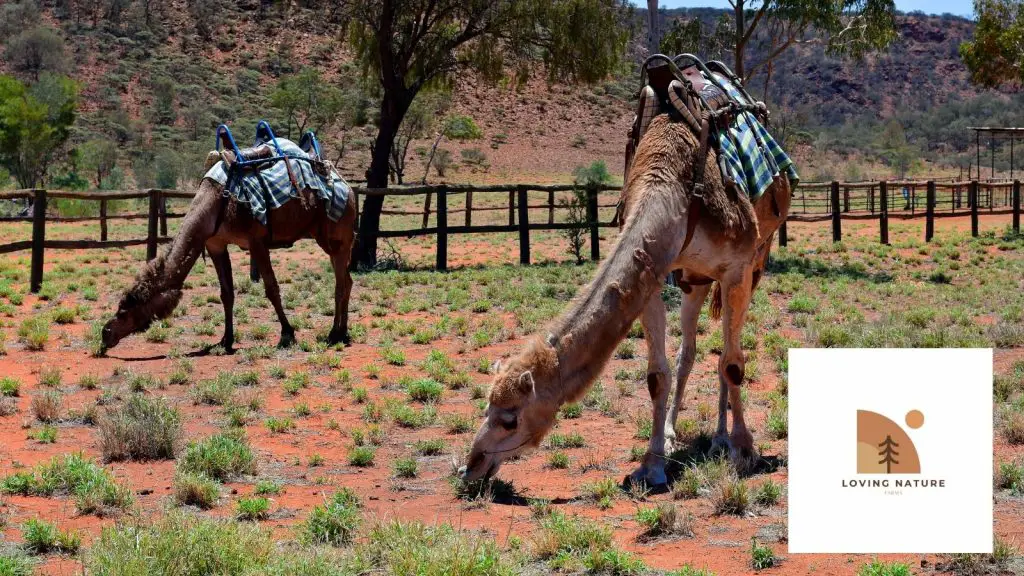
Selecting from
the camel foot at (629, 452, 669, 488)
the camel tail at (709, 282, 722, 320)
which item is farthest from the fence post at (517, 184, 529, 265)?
the camel foot at (629, 452, 669, 488)

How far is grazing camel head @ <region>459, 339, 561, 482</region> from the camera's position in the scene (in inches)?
188

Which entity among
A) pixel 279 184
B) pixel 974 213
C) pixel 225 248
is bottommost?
pixel 225 248

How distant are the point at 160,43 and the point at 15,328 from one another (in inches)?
2426

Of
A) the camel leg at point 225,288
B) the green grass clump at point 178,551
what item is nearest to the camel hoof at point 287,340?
the camel leg at point 225,288

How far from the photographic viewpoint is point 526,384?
474 cm

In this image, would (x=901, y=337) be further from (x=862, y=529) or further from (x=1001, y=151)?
(x=1001, y=151)

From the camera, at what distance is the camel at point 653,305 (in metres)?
4.83

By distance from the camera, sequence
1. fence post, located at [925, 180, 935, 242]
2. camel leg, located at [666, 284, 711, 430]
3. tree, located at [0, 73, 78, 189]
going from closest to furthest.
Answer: camel leg, located at [666, 284, 711, 430], fence post, located at [925, 180, 935, 242], tree, located at [0, 73, 78, 189]

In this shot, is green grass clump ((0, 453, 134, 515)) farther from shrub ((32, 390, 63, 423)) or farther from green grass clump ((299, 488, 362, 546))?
shrub ((32, 390, 63, 423))

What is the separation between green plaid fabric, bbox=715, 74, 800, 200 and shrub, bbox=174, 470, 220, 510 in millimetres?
3573

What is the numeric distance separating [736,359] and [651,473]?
1.09 meters

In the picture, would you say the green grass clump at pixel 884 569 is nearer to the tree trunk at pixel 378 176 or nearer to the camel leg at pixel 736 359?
the camel leg at pixel 736 359

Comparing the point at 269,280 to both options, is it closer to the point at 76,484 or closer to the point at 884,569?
the point at 76,484

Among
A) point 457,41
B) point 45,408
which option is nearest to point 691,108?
point 45,408
